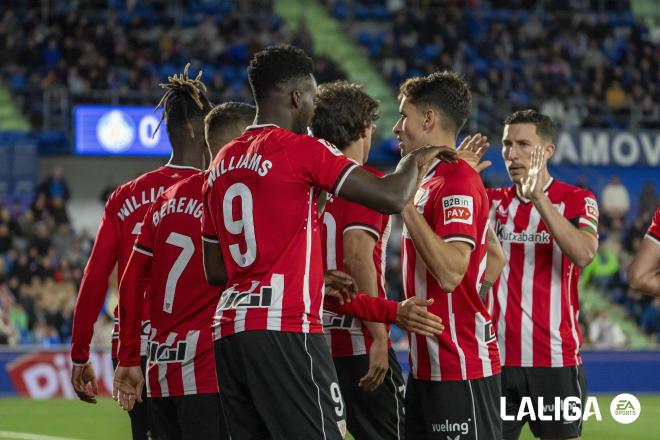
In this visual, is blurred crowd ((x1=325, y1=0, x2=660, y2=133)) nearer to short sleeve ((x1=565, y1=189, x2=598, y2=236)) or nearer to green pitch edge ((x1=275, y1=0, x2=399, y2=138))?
green pitch edge ((x1=275, y1=0, x2=399, y2=138))

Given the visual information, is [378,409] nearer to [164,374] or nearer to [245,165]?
[164,374]

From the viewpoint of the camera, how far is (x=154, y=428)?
5.34m

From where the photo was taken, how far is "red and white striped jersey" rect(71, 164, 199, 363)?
18.6 ft

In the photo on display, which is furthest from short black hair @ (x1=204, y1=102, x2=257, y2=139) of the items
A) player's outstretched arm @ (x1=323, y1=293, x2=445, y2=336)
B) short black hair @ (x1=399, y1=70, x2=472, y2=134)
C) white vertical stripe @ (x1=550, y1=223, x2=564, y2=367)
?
white vertical stripe @ (x1=550, y1=223, x2=564, y2=367)

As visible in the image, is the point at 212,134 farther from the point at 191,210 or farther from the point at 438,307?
the point at 438,307

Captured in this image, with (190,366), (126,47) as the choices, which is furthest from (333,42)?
→ (190,366)

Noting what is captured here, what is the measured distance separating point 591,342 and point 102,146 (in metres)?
9.70

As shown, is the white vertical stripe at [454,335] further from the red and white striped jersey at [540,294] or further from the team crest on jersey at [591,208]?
the team crest on jersey at [591,208]

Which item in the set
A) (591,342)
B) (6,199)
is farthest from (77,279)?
(591,342)

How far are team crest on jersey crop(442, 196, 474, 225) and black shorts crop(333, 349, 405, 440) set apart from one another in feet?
3.24

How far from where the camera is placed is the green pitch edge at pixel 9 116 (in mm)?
21656

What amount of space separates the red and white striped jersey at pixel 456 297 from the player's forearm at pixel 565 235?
125cm

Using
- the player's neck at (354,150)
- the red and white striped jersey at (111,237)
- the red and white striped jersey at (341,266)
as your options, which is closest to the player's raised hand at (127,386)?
the red and white striped jersey at (111,237)

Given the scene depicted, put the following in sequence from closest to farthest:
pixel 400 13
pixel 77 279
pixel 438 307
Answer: pixel 438 307 → pixel 77 279 → pixel 400 13
